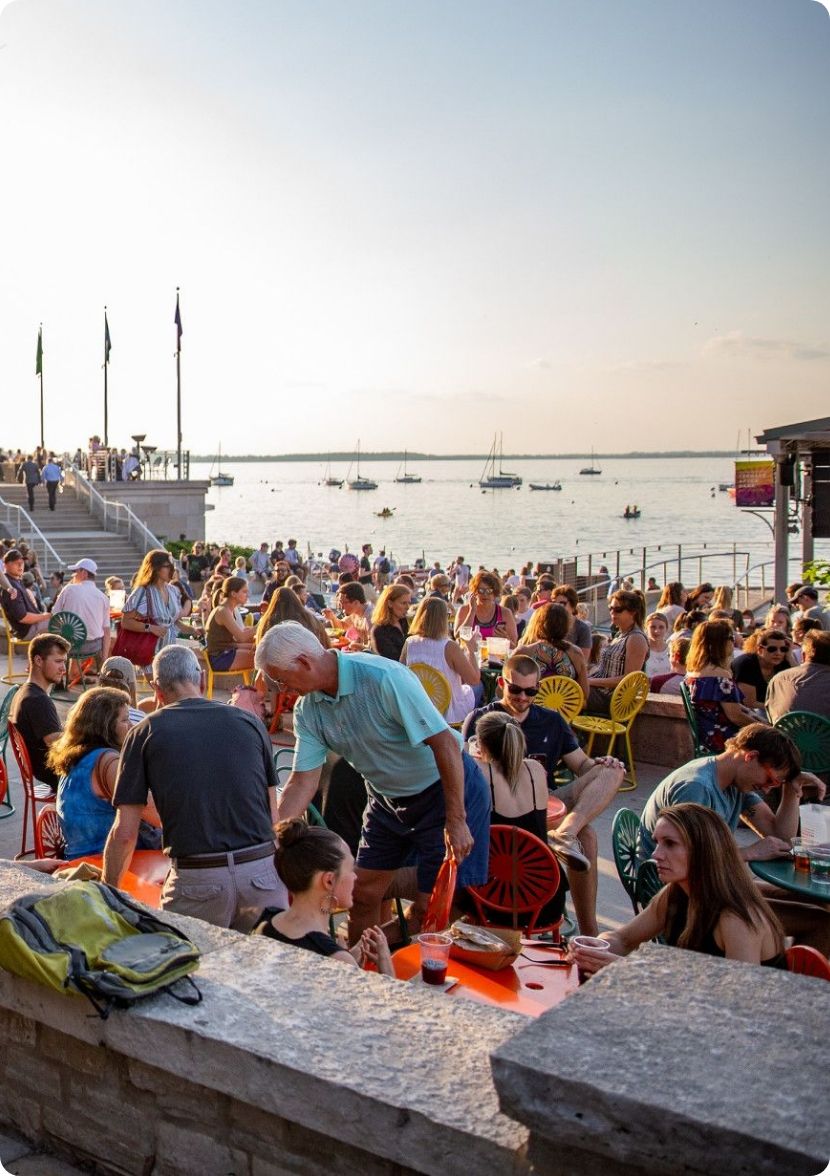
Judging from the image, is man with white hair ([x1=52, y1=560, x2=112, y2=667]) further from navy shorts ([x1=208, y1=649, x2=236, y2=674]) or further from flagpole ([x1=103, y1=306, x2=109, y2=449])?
flagpole ([x1=103, y1=306, x2=109, y2=449])

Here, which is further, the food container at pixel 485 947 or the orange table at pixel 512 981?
the food container at pixel 485 947

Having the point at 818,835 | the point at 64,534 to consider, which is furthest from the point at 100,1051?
the point at 64,534

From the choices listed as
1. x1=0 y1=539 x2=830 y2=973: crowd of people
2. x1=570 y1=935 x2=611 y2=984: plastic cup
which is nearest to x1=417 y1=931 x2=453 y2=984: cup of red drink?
x1=0 y1=539 x2=830 y2=973: crowd of people

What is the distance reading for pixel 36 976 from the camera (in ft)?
8.32

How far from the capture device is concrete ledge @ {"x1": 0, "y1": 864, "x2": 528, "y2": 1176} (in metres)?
2.06

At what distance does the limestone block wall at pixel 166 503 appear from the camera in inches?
1187

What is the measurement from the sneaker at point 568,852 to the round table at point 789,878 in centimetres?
72

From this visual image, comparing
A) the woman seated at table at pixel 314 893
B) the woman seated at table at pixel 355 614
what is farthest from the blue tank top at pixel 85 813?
the woman seated at table at pixel 355 614

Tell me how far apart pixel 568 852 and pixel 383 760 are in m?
1.23

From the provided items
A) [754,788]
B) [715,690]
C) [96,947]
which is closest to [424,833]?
[754,788]

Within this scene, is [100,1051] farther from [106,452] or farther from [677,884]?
[106,452]

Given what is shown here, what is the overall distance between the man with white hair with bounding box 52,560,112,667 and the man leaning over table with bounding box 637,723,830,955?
730 cm

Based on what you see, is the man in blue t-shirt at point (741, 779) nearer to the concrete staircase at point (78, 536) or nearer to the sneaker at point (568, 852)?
the sneaker at point (568, 852)

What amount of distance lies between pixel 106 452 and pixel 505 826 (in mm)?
30645
